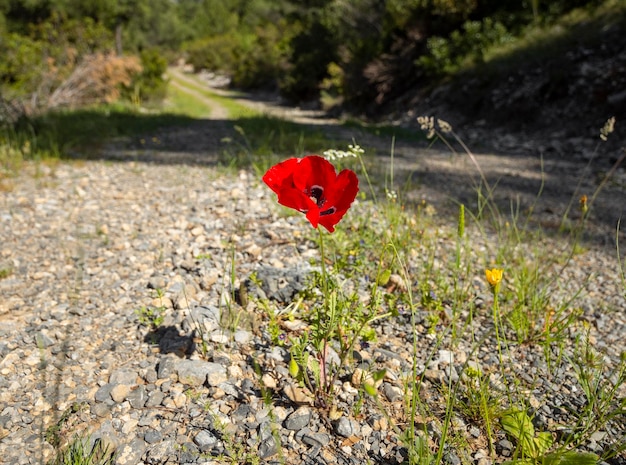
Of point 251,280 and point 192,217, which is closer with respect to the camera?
point 251,280

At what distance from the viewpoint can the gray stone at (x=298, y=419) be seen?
4.97 feet

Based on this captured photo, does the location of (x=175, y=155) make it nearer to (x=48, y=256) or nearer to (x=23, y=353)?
(x=48, y=256)

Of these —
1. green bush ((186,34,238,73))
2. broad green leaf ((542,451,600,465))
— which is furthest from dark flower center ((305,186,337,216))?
green bush ((186,34,238,73))

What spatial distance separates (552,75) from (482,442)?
9279mm

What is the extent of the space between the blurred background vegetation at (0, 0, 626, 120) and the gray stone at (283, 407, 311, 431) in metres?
6.78

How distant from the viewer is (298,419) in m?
1.54

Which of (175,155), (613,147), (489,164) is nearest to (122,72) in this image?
(175,155)

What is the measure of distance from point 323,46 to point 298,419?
21297 mm

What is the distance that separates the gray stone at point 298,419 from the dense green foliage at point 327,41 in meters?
8.53

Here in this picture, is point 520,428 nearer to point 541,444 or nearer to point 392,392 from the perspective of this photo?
point 541,444

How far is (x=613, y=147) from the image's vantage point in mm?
6590

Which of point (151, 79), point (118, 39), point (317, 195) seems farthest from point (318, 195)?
point (118, 39)

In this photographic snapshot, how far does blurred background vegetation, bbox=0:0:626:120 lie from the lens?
1127cm

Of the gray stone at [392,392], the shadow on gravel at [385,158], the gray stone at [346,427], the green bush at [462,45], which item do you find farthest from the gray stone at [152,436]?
the green bush at [462,45]
